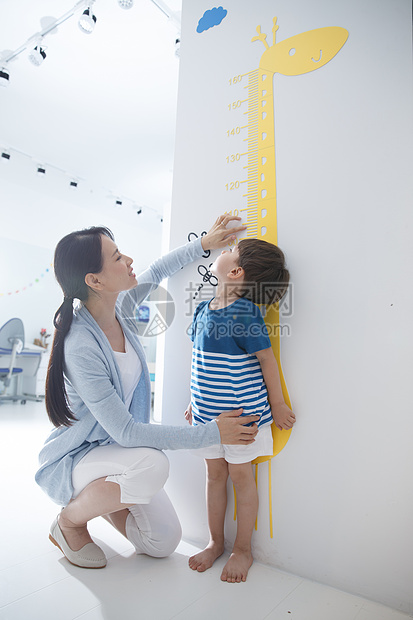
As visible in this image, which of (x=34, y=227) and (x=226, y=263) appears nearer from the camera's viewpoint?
(x=226, y=263)

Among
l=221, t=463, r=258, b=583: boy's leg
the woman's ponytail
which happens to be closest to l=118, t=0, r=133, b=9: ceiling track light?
the woman's ponytail

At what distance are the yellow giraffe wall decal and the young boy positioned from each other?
0.07m

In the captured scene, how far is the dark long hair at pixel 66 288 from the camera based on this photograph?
1250 millimetres

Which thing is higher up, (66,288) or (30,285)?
(30,285)

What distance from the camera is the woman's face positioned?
1.34 m

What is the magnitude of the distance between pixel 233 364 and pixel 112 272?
1.66ft

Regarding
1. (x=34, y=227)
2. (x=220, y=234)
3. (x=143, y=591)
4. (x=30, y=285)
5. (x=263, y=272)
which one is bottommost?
Result: (x=143, y=591)

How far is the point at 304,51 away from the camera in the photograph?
1336 mm

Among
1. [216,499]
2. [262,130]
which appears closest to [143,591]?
[216,499]

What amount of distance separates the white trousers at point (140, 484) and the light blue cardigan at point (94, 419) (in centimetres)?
4

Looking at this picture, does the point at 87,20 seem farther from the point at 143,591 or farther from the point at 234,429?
the point at 143,591

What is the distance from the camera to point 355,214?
1174 mm

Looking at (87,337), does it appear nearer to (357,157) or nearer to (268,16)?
(357,157)

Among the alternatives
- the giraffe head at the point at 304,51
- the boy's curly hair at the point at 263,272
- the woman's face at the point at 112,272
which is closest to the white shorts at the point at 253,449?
the boy's curly hair at the point at 263,272
